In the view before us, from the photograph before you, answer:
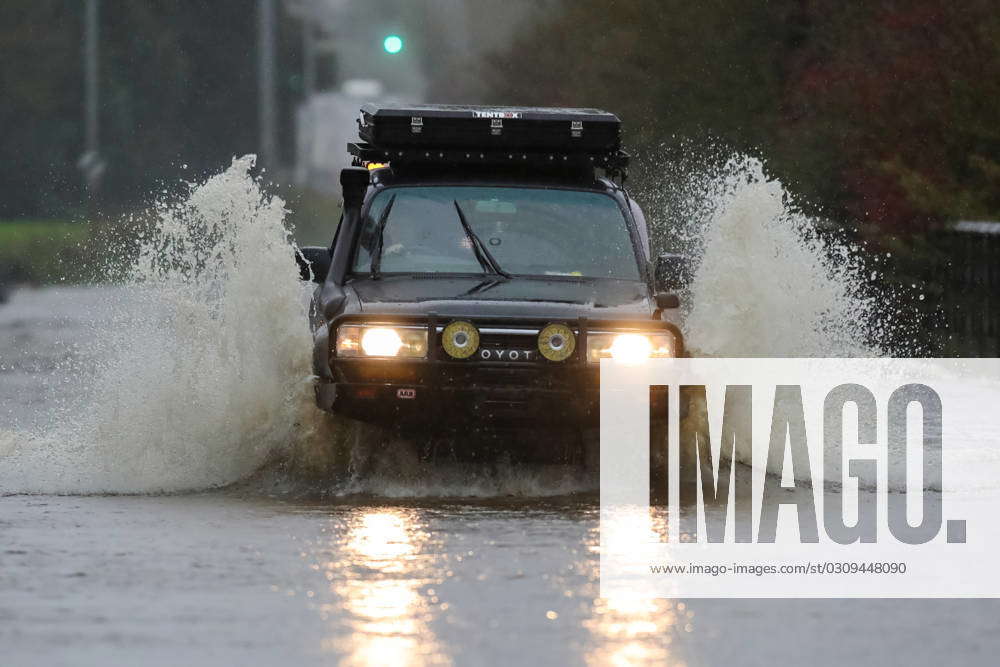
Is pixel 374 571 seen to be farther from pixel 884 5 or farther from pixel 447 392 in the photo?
pixel 884 5

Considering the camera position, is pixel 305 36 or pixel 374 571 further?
pixel 305 36

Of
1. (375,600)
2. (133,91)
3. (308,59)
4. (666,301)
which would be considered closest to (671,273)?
(666,301)

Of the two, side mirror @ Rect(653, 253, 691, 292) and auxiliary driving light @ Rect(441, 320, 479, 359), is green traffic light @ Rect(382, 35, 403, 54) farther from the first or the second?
auxiliary driving light @ Rect(441, 320, 479, 359)

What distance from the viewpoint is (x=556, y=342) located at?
11750 millimetres

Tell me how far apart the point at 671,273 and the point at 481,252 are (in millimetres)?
1010

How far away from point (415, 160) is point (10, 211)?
65913 mm

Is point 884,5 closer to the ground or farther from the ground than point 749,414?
farther from the ground

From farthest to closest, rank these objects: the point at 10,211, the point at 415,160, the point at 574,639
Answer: the point at 10,211, the point at 415,160, the point at 574,639

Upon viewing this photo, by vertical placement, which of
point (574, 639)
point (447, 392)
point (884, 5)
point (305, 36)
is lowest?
point (574, 639)

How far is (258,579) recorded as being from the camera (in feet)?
30.0

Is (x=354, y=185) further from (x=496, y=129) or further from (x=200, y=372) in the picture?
Answer: (x=200, y=372)

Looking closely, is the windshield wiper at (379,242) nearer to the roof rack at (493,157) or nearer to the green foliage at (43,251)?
the roof rack at (493,157)

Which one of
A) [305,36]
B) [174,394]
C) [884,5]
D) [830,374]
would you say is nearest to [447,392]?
[174,394]

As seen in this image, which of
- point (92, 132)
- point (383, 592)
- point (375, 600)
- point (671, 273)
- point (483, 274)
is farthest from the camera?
point (92, 132)
